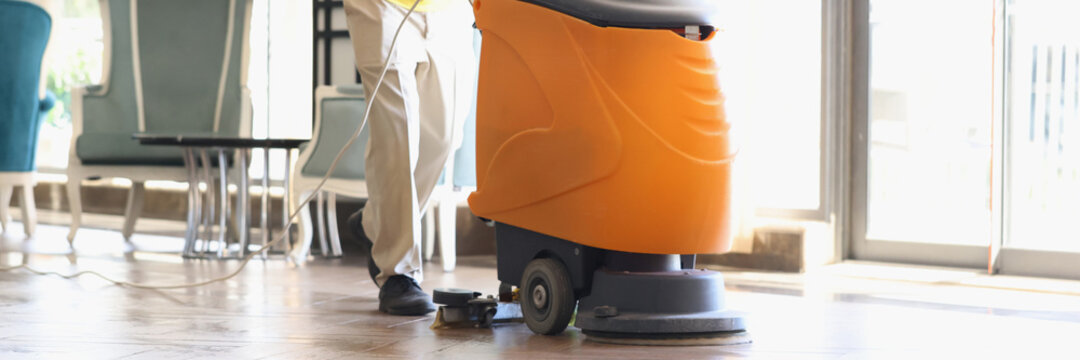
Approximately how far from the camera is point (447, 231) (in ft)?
12.0

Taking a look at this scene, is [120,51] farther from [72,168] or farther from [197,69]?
[72,168]

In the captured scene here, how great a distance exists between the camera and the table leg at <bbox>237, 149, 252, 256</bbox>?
3.95 metres

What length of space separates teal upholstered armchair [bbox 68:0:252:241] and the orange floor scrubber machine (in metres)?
2.93

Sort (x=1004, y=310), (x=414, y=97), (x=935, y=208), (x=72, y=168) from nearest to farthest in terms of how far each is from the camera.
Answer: (x=414, y=97) < (x=1004, y=310) < (x=935, y=208) < (x=72, y=168)

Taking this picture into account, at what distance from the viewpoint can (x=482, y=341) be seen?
1.89 m

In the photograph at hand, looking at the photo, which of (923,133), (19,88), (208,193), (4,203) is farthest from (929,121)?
(4,203)

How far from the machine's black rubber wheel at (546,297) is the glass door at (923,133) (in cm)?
215

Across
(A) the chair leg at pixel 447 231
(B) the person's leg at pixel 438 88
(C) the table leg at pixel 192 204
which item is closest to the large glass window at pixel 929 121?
(A) the chair leg at pixel 447 231

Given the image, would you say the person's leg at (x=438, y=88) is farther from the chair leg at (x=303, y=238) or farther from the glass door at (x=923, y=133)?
the glass door at (x=923, y=133)

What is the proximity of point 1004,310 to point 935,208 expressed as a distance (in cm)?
124

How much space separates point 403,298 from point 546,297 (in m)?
0.45

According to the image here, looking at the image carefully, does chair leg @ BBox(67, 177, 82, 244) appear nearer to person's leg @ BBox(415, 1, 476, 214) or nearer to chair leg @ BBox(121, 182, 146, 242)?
chair leg @ BBox(121, 182, 146, 242)

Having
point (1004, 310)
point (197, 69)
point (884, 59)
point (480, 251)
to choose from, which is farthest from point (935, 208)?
point (197, 69)

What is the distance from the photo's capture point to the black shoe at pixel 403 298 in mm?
2230
